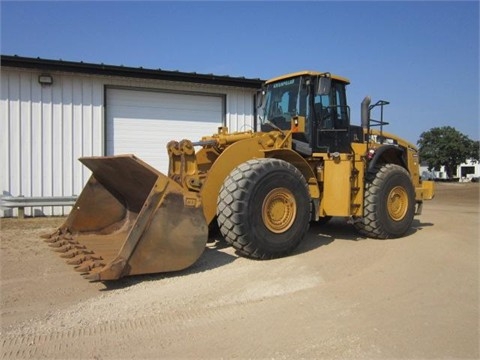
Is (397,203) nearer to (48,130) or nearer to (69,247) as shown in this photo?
(69,247)

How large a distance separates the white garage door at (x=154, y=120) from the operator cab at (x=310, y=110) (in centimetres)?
521

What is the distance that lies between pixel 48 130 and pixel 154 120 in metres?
2.77

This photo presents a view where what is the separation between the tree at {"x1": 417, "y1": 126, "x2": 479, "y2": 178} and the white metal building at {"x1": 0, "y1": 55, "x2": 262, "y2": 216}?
50.8m

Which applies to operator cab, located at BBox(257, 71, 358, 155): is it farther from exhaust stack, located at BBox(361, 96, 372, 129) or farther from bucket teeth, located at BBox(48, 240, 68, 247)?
bucket teeth, located at BBox(48, 240, 68, 247)

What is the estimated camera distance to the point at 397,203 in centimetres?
814

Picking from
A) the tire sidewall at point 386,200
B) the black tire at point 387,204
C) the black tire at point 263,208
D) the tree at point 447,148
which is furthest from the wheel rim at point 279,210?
the tree at point 447,148

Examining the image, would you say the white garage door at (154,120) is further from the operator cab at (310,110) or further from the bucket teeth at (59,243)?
the bucket teeth at (59,243)

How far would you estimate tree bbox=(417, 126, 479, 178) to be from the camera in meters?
56.8

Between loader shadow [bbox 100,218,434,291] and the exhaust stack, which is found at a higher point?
the exhaust stack

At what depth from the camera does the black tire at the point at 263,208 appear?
561 centimetres

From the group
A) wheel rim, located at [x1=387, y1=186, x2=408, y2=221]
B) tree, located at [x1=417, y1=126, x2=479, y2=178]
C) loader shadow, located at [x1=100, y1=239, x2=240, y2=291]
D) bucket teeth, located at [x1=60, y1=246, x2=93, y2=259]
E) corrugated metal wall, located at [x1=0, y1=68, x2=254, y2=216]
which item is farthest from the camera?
tree, located at [x1=417, y1=126, x2=479, y2=178]

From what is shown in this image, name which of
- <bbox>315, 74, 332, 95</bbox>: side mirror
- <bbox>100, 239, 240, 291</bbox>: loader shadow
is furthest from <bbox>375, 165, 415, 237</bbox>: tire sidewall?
<bbox>100, 239, 240, 291</bbox>: loader shadow

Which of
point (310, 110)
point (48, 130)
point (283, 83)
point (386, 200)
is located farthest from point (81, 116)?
point (386, 200)

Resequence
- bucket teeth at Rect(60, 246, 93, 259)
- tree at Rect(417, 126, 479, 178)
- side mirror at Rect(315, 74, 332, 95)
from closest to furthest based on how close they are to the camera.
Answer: bucket teeth at Rect(60, 246, 93, 259) < side mirror at Rect(315, 74, 332, 95) < tree at Rect(417, 126, 479, 178)
